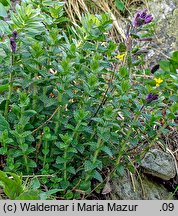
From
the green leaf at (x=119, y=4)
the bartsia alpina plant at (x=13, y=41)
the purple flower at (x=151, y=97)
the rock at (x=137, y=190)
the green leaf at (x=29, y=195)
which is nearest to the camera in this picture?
the green leaf at (x=29, y=195)

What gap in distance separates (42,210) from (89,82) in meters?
0.52

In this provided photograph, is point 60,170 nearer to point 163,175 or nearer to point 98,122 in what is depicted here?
point 98,122

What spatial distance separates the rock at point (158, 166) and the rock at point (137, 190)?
0.05 metres

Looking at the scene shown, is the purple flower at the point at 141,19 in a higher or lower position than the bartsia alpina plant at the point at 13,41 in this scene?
lower

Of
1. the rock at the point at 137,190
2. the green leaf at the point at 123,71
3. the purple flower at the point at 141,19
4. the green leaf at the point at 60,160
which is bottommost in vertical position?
→ the rock at the point at 137,190

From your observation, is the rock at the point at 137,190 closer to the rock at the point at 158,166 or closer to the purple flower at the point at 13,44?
the rock at the point at 158,166

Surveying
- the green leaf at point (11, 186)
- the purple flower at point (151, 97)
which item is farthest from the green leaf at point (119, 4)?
the green leaf at point (11, 186)

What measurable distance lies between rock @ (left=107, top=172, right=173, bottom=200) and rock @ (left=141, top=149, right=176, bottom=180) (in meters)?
0.05

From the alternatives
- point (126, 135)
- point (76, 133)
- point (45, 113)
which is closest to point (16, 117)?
point (45, 113)

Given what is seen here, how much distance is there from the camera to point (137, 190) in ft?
7.04

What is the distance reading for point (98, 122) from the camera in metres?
1.79

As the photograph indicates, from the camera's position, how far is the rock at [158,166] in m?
2.19

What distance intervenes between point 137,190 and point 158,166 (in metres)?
0.16

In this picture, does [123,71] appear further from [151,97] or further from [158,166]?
[158,166]
